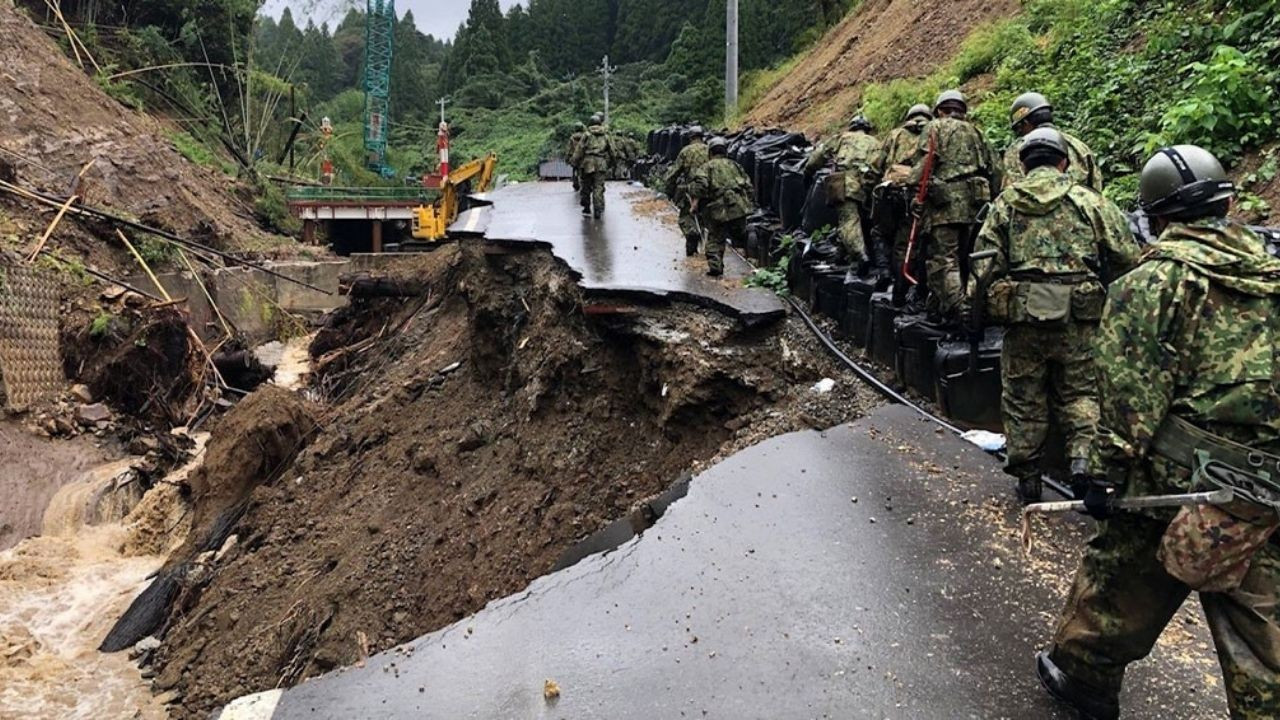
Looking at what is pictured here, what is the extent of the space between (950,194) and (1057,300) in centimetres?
210

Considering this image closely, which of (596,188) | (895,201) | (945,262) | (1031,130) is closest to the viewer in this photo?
(1031,130)

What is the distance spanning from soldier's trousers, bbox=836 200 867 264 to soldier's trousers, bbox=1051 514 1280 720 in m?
5.36

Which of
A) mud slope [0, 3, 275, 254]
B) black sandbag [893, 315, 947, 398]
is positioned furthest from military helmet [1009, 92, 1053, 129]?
mud slope [0, 3, 275, 254]

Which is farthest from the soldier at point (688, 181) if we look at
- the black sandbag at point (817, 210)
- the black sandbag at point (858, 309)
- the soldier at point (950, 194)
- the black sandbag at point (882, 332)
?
the soldier at point (950, 194)

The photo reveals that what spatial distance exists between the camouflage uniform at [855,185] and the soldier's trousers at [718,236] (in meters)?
1.22

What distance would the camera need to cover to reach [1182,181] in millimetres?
2691

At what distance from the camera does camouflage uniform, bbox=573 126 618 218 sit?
1338 centimetres

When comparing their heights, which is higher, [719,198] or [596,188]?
[596,188]

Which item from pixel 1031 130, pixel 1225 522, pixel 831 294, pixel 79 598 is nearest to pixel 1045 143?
pixel 1031 130

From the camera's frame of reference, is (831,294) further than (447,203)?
No

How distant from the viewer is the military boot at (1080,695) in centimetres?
287

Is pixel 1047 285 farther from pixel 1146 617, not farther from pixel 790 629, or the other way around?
pixel 790 629

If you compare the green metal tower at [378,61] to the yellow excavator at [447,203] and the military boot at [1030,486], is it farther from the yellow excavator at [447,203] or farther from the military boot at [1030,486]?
the military boot at [1030,486]

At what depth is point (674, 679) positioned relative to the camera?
3.32 meters
